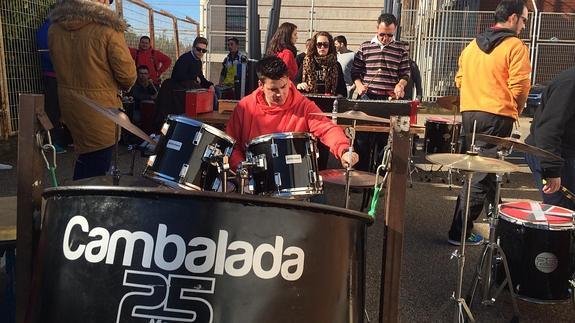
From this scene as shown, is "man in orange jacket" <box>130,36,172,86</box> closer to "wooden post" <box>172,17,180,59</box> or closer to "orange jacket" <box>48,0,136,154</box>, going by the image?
"wooden post" <box>172,17,180,59</box>

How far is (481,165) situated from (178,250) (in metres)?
1.85

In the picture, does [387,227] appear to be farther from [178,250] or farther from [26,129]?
[26,129]

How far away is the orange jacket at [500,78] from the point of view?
13.6 ft

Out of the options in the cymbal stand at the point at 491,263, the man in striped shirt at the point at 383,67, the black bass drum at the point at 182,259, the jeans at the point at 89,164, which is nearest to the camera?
the black bass drum at the point at 182,259

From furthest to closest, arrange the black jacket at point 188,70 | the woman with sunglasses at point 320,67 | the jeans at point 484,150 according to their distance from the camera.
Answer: the black jacket at point 188,70, the woman with sunglasses at point 320,67, the jeans at point 484,150

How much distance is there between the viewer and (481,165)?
9.42 ft

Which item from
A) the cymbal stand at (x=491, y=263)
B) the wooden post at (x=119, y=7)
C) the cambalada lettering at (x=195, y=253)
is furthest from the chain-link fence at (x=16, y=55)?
the cambalada lettering at (x=195, y=253)

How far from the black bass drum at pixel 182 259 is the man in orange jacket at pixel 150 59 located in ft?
26.7

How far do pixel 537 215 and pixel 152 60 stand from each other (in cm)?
764

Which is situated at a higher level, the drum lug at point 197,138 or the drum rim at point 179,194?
the drum lug at point 197,138

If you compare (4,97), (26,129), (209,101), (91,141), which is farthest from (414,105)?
(4,97)

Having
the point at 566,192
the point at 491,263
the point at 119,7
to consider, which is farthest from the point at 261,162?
the point at 119,7

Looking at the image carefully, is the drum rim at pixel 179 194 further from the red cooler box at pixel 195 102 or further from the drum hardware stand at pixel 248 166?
the red cooler box at pixel 195 102

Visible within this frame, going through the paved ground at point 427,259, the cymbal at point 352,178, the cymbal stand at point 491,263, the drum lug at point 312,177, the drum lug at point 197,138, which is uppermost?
the drum lug at point 197,138
